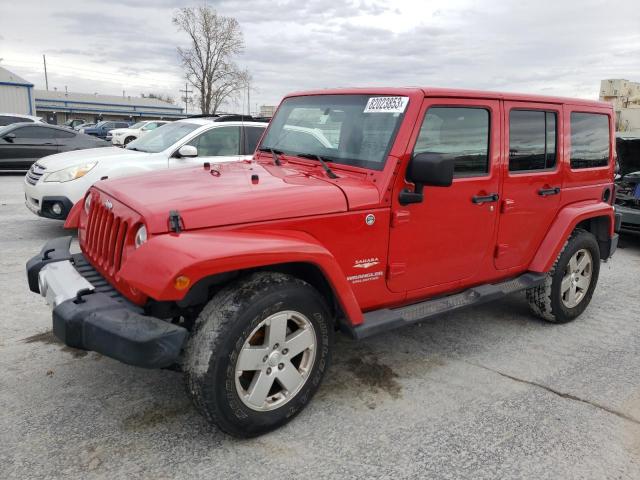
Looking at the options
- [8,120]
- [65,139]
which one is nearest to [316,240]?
[65,139]

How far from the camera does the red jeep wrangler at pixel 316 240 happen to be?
2488 millimetres

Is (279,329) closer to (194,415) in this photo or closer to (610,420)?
(194,415)

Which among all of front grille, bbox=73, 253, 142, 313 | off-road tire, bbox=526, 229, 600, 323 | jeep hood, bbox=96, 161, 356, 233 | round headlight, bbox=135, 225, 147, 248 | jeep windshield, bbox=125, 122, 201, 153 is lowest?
off-road tire, bbox=526, 229, 600, 323

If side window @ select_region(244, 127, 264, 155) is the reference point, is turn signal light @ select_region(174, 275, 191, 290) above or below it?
below

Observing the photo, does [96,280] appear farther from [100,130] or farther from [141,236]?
[100,130]

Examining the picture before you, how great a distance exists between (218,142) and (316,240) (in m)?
5.24

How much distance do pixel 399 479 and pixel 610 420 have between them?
1480 mm

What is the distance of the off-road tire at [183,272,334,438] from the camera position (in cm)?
249

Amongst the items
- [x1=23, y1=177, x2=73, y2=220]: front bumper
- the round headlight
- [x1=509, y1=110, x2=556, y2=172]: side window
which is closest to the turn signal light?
Result: the round headlight

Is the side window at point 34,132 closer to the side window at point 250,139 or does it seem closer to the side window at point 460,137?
the side window at point 250,139

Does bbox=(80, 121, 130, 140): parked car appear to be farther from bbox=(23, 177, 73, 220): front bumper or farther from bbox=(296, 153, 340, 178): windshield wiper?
bbox=(296, 153, 340, 178): windshield wiper

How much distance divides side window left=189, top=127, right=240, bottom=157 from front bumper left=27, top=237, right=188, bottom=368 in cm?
491

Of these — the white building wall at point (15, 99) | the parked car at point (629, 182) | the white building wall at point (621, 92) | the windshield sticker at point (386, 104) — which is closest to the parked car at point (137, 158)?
the windshield sticker at point (386, 104)

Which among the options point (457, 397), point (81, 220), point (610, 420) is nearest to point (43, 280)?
point (81, 220)
